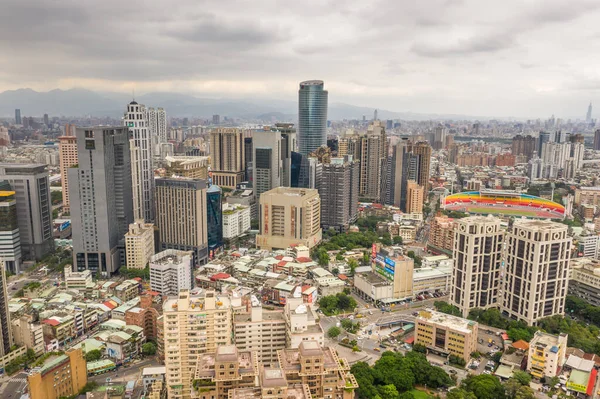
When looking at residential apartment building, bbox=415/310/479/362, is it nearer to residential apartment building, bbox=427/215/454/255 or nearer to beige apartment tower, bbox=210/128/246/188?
residential apartment building, bbox=427/215/454/255

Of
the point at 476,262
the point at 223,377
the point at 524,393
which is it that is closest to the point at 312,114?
the point at 476,262

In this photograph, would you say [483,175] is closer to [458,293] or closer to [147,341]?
[458,293]

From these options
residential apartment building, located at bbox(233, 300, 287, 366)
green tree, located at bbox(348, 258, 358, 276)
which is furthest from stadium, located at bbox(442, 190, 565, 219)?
residential apartment building, located at bbox(233, 300, 287, 366)

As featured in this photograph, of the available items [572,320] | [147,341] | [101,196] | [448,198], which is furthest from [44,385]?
[448,198]

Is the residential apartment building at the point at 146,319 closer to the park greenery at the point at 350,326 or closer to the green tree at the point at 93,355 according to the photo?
the green tree at the point at 93,355

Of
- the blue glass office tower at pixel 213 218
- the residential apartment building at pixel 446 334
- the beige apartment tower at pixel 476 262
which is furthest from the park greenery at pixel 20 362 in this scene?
the beige apartment tower at pixel 476 262

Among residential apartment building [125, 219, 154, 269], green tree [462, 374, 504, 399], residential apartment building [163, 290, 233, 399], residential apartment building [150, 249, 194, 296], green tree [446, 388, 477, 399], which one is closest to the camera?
residential apartment building [163, 290, 233, 399]

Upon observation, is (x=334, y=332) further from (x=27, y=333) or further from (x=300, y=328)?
(x=27, y=333)
